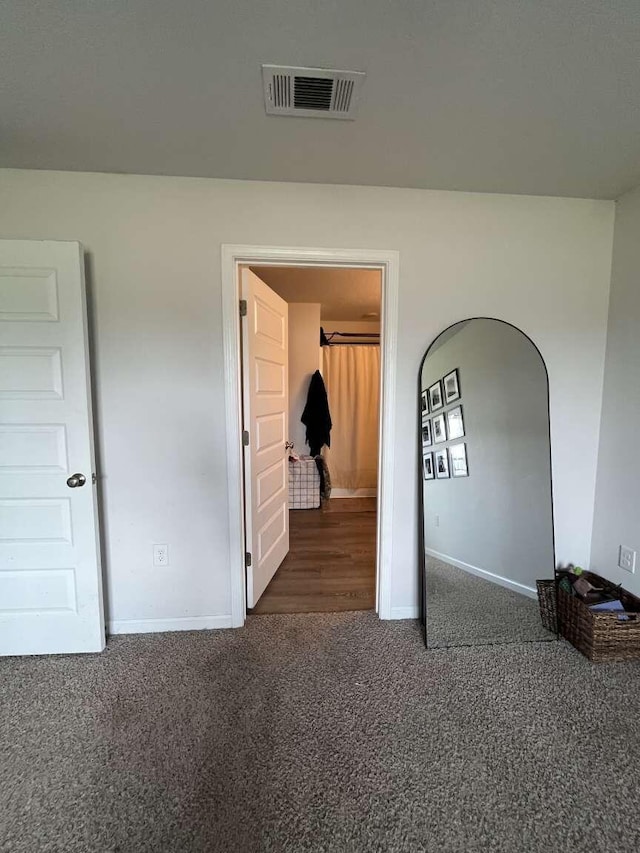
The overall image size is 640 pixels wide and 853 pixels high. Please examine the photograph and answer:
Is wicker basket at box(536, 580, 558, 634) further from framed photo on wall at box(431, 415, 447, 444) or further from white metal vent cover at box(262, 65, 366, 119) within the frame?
white metal vent cover at box(262, 65, 366, 119)

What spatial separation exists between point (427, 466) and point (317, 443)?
7.41 feet

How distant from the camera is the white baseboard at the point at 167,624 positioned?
75.3 inches

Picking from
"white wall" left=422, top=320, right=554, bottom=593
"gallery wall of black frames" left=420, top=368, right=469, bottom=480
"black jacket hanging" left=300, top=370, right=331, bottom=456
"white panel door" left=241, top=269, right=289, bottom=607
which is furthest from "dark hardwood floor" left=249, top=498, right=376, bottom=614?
"gallery wall of black frames" left=420, top=368, right=469, bottom=480

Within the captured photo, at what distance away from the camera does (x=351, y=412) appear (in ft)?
14.8

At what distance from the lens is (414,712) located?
145cm

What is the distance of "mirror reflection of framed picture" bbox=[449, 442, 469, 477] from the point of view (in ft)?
6.41

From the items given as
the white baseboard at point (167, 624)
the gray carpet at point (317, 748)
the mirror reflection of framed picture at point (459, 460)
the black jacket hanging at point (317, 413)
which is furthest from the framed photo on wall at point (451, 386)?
the black jacket hanging at point (317, 413)

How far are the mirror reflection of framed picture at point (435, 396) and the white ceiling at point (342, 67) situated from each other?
1.00 meters

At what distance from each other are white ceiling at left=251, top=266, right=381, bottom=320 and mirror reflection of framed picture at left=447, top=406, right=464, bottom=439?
4.35 feet

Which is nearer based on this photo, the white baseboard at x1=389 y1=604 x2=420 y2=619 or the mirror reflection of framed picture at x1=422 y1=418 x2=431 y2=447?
the mirror reflection of framed picture at x1=422 y1=418 x2=431 y2=447

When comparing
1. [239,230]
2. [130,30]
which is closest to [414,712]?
[239,230]

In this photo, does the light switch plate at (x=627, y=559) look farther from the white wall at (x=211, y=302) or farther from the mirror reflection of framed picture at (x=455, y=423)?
the mirror reflection of framed picture at (x=455, y=423)

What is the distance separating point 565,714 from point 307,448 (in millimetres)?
3154

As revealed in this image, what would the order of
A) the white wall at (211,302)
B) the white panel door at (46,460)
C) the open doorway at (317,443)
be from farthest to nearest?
the open doorway at (317,443) < the white wall at (211,302) < the white panel door at (46,460)
